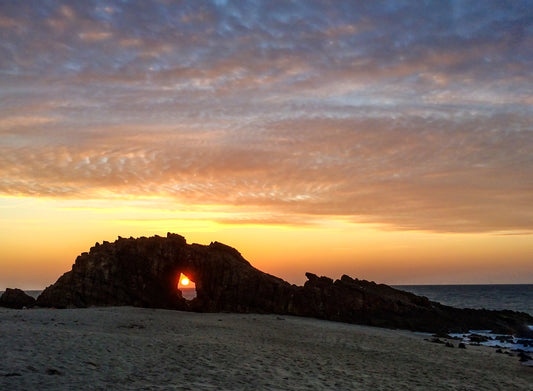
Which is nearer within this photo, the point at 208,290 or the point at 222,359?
the point at 222,359

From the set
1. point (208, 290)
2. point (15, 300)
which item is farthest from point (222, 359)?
point (15, 300)

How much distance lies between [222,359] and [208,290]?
33.3 metres

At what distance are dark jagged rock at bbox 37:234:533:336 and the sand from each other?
50.6 feet

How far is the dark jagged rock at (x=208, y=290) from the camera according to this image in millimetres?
53312

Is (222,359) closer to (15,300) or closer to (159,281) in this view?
(159,281)

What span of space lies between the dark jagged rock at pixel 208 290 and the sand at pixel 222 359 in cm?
1543

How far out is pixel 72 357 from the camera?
19094 mm

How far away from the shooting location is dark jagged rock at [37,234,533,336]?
175 feet

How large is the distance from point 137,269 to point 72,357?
117ft

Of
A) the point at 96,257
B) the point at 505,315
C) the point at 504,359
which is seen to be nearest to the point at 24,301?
the point at 96,257

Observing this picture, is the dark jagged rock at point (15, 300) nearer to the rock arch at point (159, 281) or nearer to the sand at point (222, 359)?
the rock arch at point (159, 281)

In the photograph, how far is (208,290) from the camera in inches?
2158

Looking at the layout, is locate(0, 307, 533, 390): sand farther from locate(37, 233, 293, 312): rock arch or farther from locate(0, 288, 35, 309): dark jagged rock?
locate(0, 288, 35, 309): dark jagged rock

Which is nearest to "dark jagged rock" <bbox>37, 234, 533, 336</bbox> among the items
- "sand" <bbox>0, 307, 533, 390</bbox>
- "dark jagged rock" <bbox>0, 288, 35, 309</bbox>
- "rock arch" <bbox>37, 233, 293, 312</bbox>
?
"rock arch" <bbox>37, 233, 293, 312</bbox>
